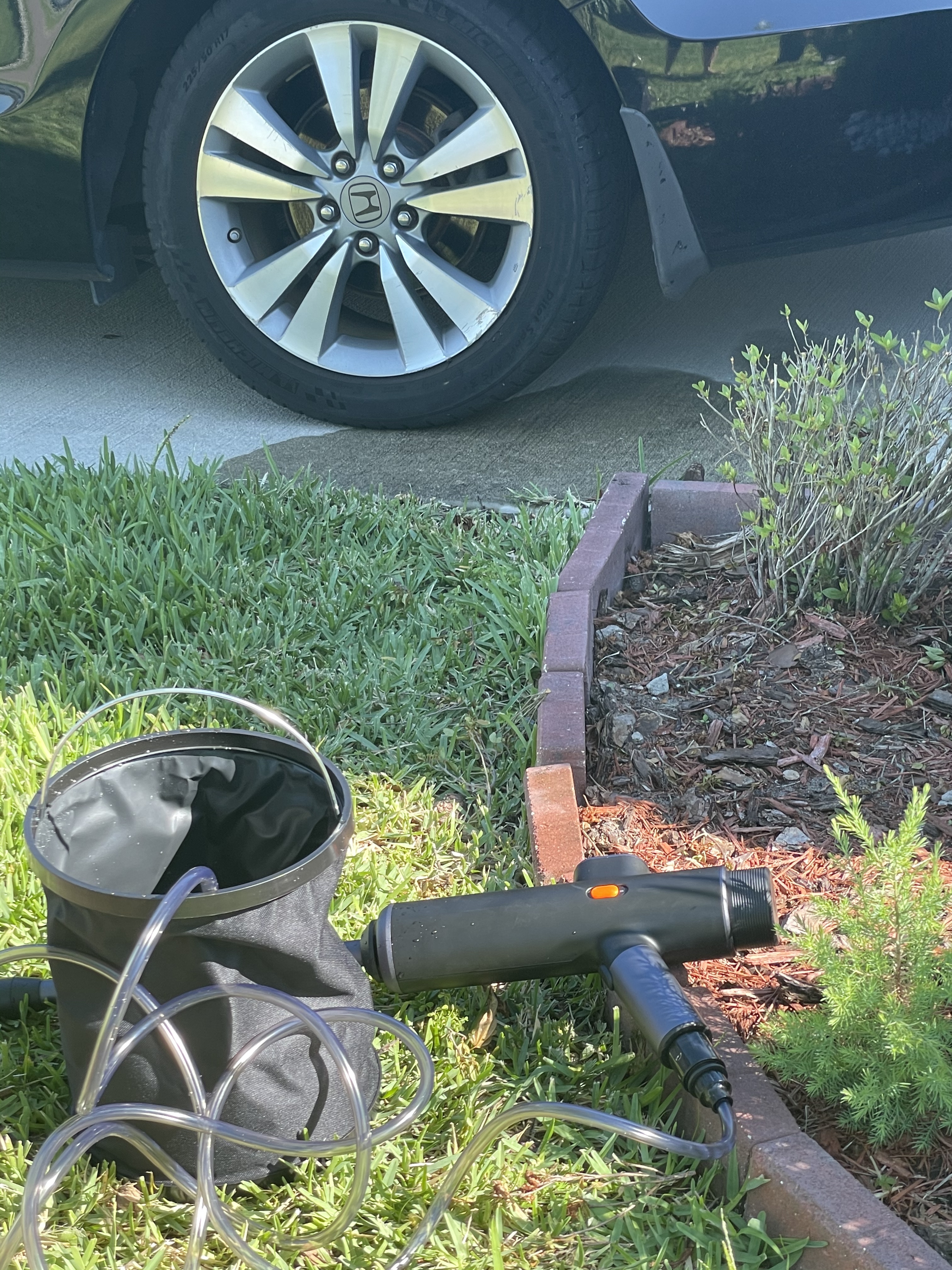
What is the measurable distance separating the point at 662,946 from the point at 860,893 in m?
0.29

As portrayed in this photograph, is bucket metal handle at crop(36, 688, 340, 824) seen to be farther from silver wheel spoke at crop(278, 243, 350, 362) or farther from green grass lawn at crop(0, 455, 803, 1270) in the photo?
silver wheel spoke at crop(278, 243, 350, 362)

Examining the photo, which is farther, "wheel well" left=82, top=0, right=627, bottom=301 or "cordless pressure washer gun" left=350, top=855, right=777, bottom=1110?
"wheel well" left=82, top=0, right=627, bottom=301

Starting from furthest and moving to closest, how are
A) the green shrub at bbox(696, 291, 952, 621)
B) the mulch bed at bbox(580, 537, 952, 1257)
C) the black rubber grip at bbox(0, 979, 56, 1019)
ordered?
the green shrub at bbox(696, 291, 952, 621) < the mulch bed at bbox(580, 537, 952, 1257) < the black rubber grip at bbox(0, 979, 56, 1019)

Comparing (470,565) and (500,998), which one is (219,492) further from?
(500,998)

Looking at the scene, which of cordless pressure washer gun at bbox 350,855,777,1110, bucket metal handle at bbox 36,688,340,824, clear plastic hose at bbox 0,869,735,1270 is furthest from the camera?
cordless pressure washer gun at bbox 350,855,777,1110

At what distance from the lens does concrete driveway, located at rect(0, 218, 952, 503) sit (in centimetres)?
347

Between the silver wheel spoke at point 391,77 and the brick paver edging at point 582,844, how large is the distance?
113cm

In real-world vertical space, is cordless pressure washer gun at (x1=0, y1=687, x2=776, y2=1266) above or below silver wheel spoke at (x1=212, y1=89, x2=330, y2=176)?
below

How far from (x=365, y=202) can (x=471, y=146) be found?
32 centimetres

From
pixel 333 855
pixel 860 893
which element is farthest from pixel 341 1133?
pixel 860 893

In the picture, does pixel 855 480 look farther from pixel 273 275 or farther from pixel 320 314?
pixel 273 275

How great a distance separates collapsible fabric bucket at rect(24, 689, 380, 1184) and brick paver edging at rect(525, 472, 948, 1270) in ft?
1.46

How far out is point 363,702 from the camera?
8.27ft

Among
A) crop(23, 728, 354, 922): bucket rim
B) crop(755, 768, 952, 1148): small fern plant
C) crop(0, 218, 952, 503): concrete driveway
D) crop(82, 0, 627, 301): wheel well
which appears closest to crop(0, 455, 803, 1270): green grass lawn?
crop(755, 768, 952, 1148): small fern plant
